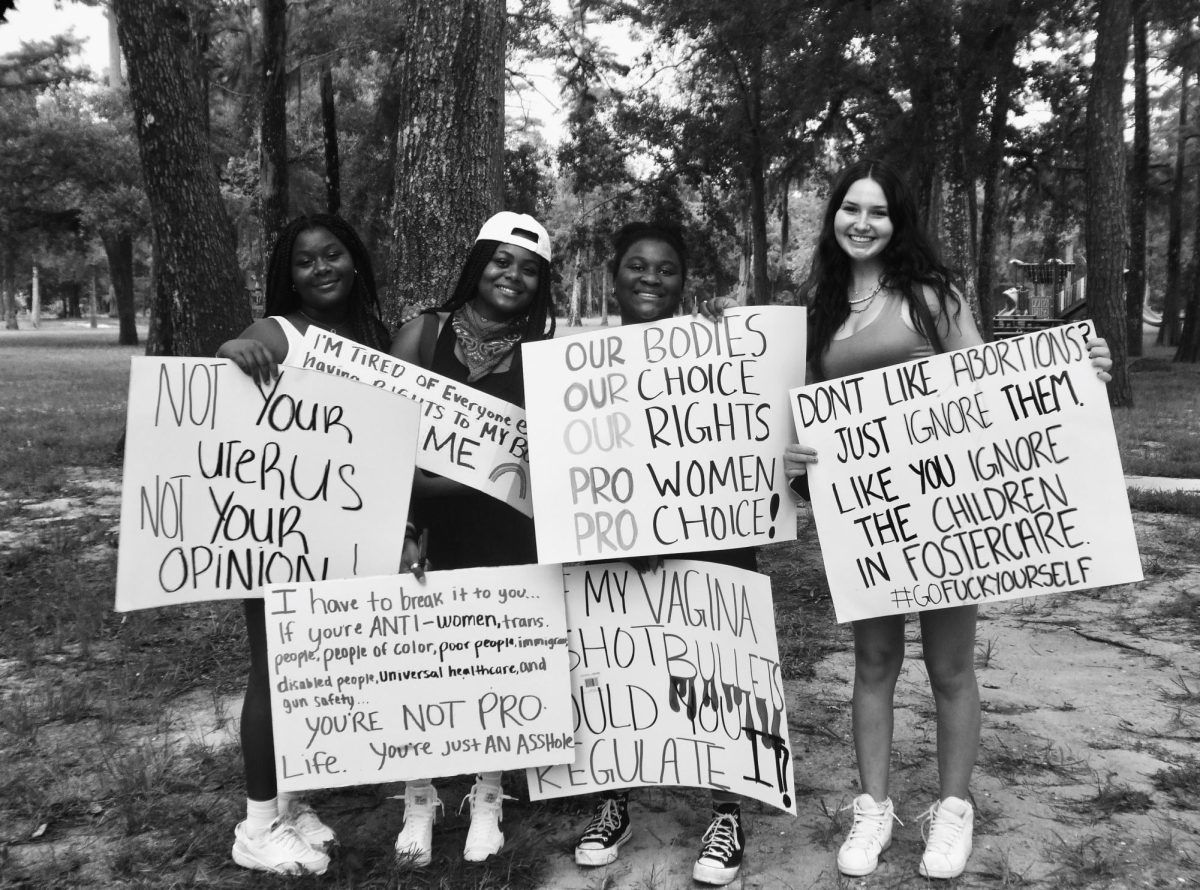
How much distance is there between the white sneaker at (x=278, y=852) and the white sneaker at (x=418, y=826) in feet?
0.72

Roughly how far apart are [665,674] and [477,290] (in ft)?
4.19

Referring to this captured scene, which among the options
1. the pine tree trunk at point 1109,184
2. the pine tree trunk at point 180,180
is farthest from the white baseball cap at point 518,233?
the pine tree trunk at point 1109,184

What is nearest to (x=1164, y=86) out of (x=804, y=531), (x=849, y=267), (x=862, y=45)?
(x=862, y=45)

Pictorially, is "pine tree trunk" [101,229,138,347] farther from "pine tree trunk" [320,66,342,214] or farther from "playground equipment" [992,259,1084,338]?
"playground equipment" [992,259,1084,338]

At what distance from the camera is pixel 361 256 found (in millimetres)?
2934

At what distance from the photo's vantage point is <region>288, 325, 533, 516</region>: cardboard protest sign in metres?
2.88

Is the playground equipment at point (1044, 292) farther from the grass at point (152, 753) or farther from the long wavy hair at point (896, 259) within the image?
the long wavy hair at point (896, 259)

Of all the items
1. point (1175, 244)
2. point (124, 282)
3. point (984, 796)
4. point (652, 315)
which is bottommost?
point (984, 796)

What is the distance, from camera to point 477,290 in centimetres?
294

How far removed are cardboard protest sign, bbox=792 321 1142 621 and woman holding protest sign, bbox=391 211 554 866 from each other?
85 cm

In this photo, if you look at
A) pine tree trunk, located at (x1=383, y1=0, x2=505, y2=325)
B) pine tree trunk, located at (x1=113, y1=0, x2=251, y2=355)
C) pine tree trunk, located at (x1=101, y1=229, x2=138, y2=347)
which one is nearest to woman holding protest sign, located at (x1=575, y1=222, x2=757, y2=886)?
pine tree trunk, located at (x1=383, y1=0, x2=505, y2=325)

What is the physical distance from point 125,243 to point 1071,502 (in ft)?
119

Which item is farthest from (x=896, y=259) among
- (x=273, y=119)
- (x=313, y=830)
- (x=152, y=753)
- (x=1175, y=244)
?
(x=1175, y=244)

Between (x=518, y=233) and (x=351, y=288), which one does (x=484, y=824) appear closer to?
(x=351, y=288)
